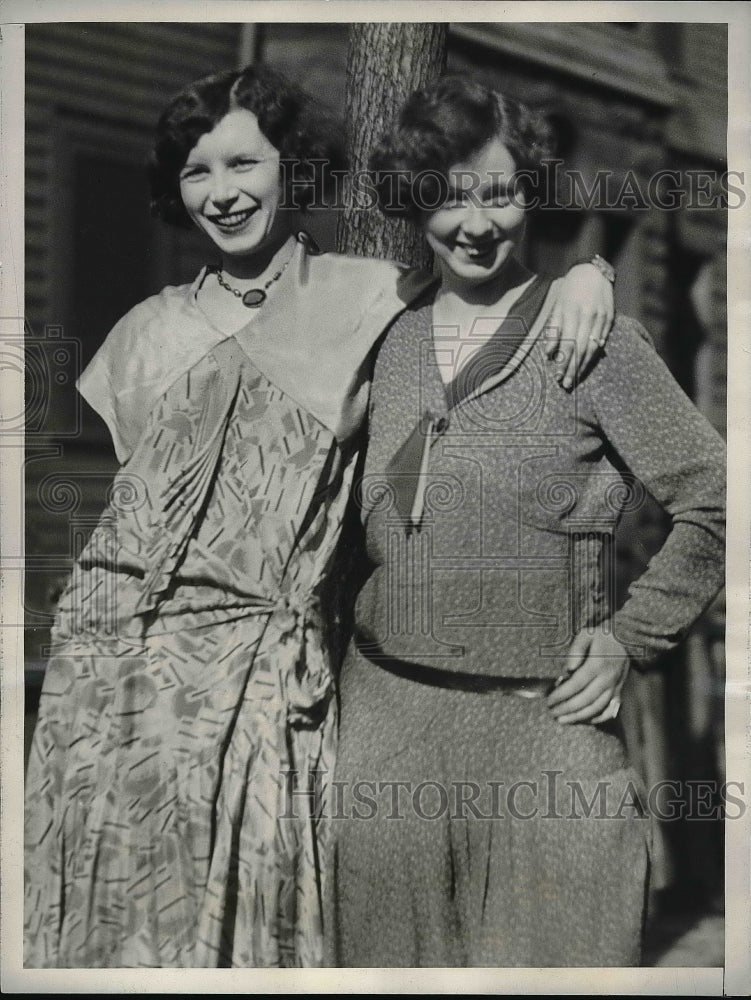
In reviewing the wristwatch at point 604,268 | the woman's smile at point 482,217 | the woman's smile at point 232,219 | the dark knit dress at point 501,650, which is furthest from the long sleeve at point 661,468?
the woman's smile at point 232,219

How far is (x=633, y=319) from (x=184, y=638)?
1.68 meters

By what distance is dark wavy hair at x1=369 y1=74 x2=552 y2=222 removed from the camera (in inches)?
122

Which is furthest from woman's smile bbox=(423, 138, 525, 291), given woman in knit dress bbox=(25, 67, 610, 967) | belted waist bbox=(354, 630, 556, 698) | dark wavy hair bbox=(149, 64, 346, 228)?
belted waist bbox=(354, 630, 556, 698)

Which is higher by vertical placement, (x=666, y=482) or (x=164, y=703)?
(x=666, y=482)

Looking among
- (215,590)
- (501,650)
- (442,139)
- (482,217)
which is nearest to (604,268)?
(482,217)

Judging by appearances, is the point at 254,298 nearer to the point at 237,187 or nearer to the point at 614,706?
the point at 237,187

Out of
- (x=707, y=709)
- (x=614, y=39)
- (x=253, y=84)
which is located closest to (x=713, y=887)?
(x=707, y=709)

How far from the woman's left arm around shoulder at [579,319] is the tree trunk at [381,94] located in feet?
1.44

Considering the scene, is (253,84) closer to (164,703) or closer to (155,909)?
(164,703)

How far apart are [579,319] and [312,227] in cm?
86

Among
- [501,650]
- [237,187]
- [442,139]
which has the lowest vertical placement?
[501,650]

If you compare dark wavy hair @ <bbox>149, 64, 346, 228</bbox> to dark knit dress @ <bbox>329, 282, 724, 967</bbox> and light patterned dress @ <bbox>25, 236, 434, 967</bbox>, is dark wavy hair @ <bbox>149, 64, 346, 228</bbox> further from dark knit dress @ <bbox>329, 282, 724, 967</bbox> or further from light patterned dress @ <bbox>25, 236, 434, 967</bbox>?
dark knit dress @ <bbox>329, 282, 724, 967</bbox>

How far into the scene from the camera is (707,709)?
10.5ft

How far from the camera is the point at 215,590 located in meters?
3.12
